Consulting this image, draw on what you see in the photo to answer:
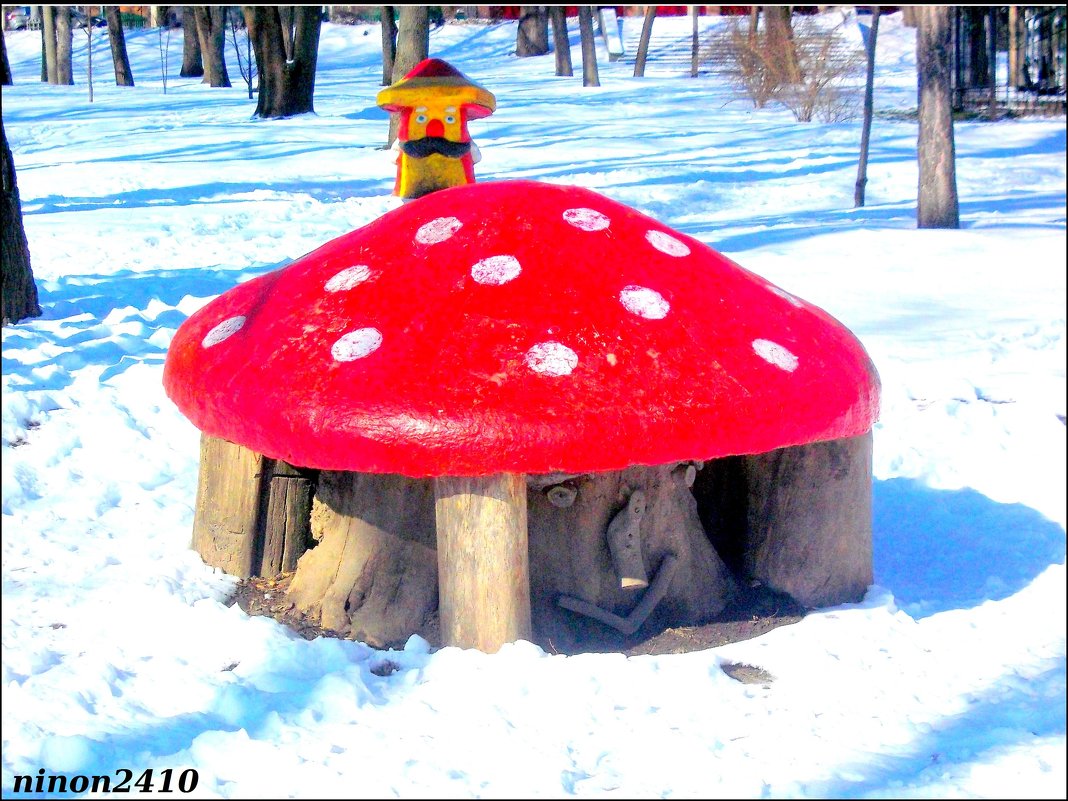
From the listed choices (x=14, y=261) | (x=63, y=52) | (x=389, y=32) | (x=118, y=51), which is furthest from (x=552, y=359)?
(x=118, y=51)

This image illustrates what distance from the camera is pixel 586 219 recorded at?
316 centimetres

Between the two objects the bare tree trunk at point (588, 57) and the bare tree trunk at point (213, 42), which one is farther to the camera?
the bare tree trunk at point (588, 57)

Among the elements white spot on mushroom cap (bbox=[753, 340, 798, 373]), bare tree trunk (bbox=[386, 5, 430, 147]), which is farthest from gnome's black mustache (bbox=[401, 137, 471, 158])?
white spot on mushroom cap (bbox=[753, 340, 798, 373])

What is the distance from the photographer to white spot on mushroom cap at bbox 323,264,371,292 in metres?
3.05

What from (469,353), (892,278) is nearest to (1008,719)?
(469,353)

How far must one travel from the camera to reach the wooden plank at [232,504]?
3.39m

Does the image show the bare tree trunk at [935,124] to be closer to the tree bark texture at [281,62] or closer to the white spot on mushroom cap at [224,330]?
the tree bark texture at [281,62]

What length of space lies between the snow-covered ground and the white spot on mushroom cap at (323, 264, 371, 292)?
0.89m

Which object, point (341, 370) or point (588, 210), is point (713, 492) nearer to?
point (588, 210)

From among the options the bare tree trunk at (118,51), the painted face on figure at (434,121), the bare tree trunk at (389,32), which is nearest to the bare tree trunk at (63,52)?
the bare tree trunk at (118,51)

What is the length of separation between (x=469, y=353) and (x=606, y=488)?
62 cm

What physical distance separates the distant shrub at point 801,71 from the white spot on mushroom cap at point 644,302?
46.2ft

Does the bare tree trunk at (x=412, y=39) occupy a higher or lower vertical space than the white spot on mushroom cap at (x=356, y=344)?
higher

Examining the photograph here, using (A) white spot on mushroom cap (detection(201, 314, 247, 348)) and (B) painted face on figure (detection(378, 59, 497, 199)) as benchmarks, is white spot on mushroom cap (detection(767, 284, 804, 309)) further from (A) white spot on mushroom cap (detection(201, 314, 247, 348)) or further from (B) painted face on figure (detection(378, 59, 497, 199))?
(B) painted face on figure (detection(378, 59, 497, 199))
